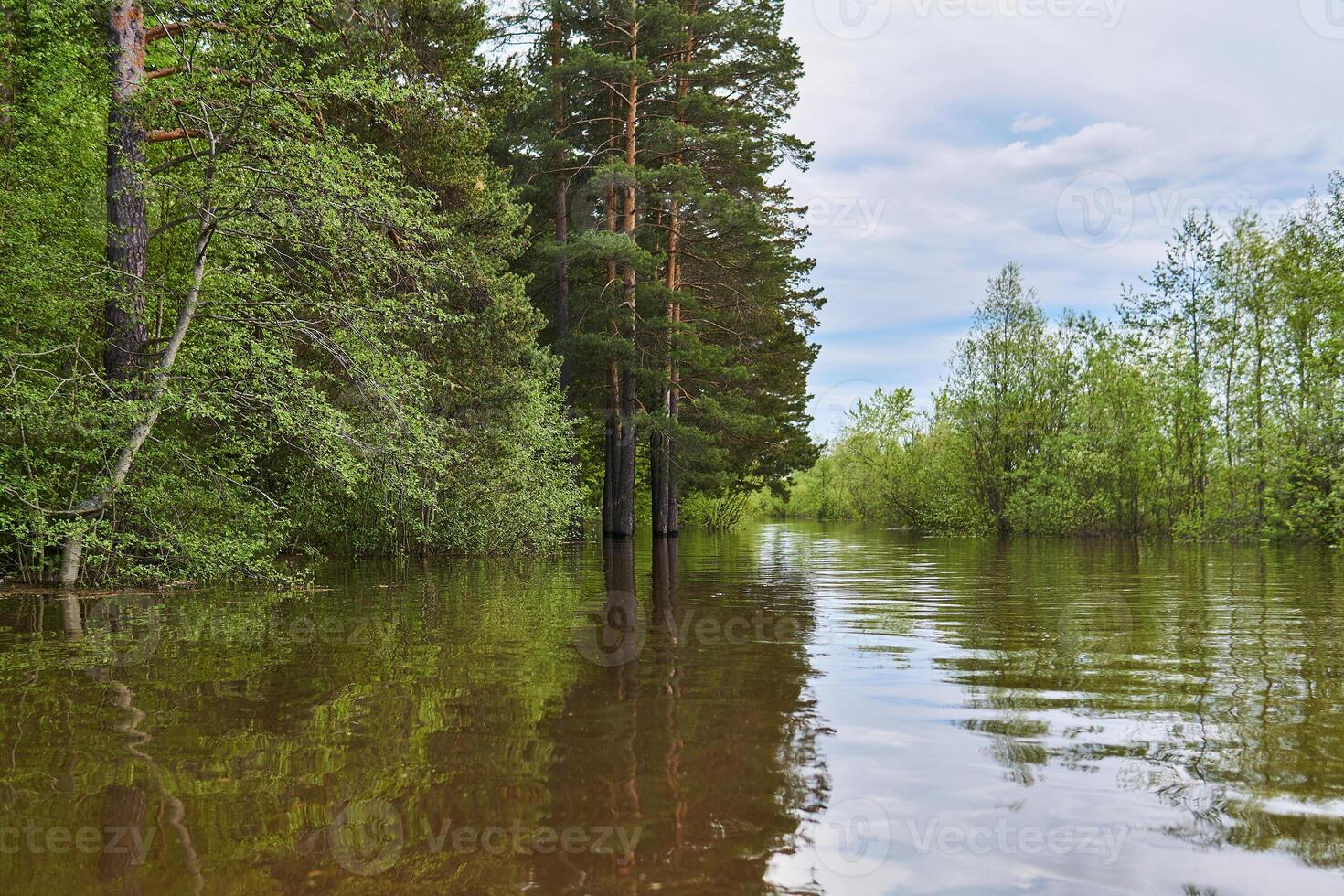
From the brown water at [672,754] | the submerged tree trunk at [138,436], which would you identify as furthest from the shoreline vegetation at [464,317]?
the brown water at [672,754]

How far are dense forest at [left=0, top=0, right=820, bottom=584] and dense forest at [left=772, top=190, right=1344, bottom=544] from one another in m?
16.4

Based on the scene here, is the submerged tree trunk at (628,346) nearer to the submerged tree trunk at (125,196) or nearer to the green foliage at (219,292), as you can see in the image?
the green foliage at (219,292)

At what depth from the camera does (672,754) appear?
4824 millimetres

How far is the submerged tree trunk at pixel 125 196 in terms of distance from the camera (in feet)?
39.8

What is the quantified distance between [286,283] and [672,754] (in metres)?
12.3

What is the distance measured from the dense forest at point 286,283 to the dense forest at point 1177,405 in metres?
16.4

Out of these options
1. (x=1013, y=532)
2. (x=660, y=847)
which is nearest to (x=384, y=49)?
(x=660, y=847)

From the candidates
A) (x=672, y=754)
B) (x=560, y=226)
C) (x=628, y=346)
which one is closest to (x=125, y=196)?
(x=672, y=754)

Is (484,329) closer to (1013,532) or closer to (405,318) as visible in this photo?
(405,318)

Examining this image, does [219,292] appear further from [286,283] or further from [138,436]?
[138,436]

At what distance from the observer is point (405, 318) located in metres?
13.5

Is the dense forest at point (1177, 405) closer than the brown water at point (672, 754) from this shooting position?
No

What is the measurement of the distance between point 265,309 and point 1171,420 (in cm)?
3137

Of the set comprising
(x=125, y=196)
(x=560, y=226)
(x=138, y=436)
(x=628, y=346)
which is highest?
(x=560, y=226)
